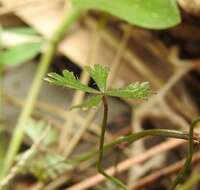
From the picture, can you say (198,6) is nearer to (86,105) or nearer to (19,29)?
(86,105)

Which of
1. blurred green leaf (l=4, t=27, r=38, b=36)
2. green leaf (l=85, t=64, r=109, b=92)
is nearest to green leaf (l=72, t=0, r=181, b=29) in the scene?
green leaf (l=85, t=64, r=109, b=92)

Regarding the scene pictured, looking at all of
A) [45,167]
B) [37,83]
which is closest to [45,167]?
[45,167]

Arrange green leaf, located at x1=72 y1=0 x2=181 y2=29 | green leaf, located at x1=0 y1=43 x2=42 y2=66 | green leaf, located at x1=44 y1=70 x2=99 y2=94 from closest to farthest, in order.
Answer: green leaf, located at x1=44 y1=70 x2=99 y2=94
green leaf, located at x1=72 y1=0 x2=181 y2=29
green leaf, located at x1=0 y1=43 x2=42 y2=66

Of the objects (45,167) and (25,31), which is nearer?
(45,167)

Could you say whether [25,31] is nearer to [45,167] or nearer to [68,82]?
[45,167]

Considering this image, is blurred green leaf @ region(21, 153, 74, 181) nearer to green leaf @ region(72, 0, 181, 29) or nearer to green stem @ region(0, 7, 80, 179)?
green stem @ region(0, 7, 80, 179)

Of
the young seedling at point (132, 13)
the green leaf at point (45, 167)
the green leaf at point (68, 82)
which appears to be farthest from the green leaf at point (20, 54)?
the green leaf at point (68, 82)
